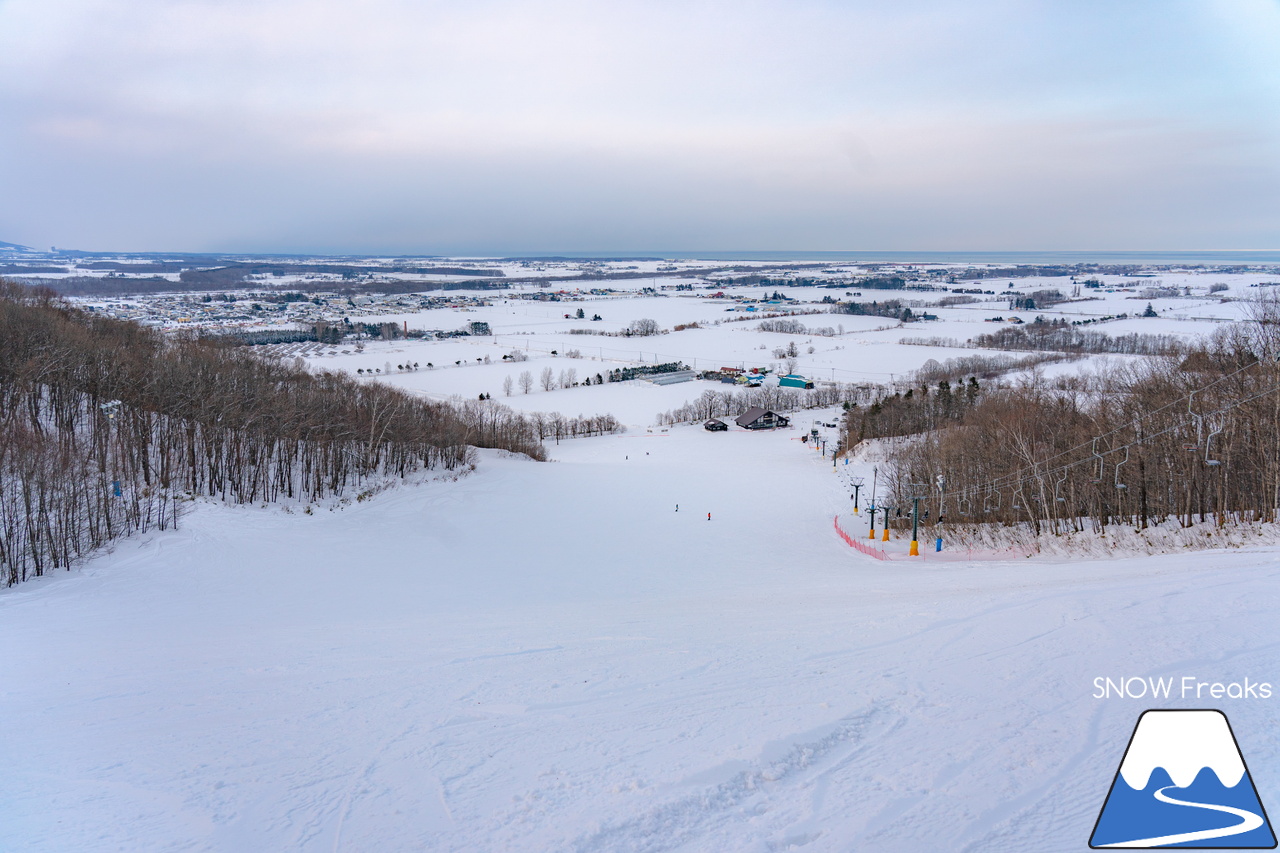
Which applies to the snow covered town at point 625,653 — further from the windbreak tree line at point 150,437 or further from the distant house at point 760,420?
the distant house at point 760,420

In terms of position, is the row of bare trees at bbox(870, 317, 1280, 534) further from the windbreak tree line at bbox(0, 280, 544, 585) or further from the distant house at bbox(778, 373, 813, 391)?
the distant house at bbox(778, 373, 813, 391)

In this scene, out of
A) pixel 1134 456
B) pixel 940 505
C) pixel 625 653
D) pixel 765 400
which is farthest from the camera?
pixel 765 400

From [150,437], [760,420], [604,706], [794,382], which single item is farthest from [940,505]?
[794,382]

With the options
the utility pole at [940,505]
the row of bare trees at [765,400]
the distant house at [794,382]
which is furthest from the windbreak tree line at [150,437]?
the distant house at [794,382]

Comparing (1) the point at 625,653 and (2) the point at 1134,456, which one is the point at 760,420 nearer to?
(2) the point at 1134,456

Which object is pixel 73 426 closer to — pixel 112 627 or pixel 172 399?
pixel 172 399

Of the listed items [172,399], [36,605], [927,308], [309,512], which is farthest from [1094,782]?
[927,308]

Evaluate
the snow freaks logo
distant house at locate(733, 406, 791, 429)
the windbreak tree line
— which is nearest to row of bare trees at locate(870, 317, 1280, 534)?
the snow freaks logo
